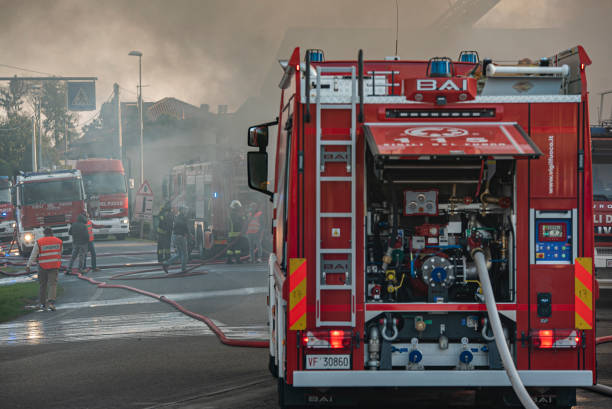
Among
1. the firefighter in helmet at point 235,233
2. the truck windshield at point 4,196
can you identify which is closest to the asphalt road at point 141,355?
the firefighter in helmet at point 235,233

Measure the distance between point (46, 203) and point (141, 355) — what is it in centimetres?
2148

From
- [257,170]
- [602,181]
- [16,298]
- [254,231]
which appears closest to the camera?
[257,170]

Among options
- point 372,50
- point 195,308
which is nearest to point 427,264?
point 195,308

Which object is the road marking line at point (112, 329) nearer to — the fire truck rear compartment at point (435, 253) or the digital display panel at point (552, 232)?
the fire truck rear compartment at point (435, 253)

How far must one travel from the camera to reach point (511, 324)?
5.74 m

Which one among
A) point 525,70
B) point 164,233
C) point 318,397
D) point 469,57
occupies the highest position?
point 469,57

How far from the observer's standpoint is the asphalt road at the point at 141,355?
778 centimetres

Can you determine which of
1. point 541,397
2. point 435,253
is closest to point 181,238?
point 435,253

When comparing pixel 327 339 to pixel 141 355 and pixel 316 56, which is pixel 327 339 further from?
pixel 141 355

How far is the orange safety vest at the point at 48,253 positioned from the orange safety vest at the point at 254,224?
26.0 feet

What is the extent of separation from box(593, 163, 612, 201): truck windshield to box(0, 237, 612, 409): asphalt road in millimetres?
1906

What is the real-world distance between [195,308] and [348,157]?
368 inches

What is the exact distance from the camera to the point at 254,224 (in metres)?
22.6

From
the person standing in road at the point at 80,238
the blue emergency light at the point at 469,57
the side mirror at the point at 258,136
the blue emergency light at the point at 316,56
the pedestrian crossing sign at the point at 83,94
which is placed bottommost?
the person standing in road at the point at 80,238
